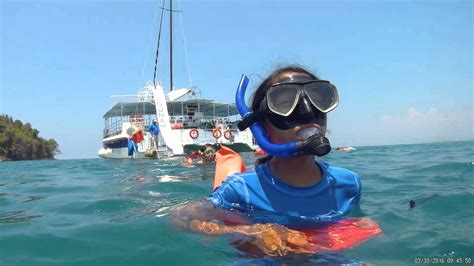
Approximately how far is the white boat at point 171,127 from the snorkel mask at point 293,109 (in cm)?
1857

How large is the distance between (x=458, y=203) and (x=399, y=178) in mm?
2815

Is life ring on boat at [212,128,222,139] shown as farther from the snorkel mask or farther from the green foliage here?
the green foliage

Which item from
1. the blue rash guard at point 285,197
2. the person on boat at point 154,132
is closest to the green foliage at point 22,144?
the person on boat at point 154,132

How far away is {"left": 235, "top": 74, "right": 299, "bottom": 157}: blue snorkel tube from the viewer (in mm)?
2307

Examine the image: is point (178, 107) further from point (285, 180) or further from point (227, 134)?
point (285, 180)

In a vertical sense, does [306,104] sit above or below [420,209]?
above

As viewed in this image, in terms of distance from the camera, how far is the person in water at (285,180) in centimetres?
230

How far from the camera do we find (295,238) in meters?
2.21

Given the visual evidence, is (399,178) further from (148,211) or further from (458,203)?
(148,211)

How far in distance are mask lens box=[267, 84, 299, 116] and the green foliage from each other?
210 feet

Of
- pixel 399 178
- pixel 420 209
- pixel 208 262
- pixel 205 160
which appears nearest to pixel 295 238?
pixel 208 262

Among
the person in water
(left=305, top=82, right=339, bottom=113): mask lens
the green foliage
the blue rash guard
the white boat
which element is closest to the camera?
the person in water
